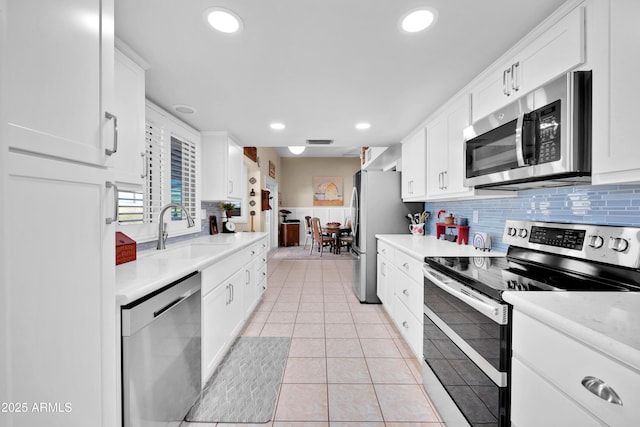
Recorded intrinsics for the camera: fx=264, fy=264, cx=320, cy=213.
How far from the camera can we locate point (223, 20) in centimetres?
130

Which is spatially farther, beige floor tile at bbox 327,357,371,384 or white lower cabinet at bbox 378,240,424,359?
white lower cabinet at bbox 378,240,424,359

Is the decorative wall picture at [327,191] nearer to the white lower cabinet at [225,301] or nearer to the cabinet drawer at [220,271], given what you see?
the white lower cabinet at [225,301]

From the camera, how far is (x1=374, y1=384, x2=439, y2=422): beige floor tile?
5.09ft

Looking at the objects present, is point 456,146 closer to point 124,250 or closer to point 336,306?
point 336,306

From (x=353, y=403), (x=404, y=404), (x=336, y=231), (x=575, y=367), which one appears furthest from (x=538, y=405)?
(x=336, y=231)

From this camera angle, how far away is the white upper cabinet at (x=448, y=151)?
2.01 m

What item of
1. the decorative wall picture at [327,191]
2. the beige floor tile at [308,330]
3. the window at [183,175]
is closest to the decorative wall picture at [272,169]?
the decorative wall picture at [327,191]

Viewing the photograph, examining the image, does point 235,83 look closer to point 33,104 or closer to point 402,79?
point 402,79

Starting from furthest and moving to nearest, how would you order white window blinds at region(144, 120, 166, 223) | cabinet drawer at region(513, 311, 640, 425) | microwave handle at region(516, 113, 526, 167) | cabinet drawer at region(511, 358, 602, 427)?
white window blinds at region(144, 120, 166, 223) → microwave handle at region(516, 113, 526, 167) → cabinet drawer at region(511, 358, 602, 427) → cabinet drawer at region(513, 311, 640, 425)

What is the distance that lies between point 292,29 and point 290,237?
→ 24.1 ft

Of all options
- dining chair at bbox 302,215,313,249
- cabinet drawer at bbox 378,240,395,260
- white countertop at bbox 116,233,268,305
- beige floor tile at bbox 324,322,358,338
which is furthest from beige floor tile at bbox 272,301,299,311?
dining chair at bbox 302,215,313,249

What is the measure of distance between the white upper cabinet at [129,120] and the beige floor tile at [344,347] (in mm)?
1942

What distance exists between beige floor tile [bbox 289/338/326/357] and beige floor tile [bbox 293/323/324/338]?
80 mm

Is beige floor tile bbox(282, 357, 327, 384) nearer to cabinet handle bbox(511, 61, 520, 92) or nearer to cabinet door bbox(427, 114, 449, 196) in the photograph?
cabinet door bbox(427, 114, 449, 196)
